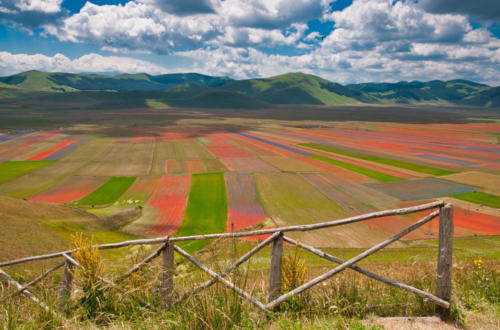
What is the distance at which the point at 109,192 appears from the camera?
43500 mm

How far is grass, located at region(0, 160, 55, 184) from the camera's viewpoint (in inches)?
1978

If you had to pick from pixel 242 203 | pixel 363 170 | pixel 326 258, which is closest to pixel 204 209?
pixel 242 203

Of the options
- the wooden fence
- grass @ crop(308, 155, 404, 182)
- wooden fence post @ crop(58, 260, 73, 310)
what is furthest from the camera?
grass @ crop(308, 155, 404, 182)

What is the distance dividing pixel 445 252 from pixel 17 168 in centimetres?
6728

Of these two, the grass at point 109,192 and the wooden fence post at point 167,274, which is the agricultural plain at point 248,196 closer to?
the grass at point 109,192

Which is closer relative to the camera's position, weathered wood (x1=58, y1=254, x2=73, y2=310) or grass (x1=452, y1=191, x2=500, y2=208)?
weathered wood (x1=58, y1=254, x2=73, y2=310)

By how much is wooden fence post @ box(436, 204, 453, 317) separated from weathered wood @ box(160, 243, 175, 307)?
539 centimetres

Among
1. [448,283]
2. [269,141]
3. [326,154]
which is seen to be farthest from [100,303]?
[269,141]

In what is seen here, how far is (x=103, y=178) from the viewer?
165ft

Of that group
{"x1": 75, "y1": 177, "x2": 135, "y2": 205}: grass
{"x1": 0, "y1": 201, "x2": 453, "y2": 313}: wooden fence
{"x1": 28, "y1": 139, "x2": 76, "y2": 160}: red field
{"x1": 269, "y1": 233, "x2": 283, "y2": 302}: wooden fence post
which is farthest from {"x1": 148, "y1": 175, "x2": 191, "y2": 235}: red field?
{"x1": 28, "y1": 139, "x2": 76, "y2": 160}: red field

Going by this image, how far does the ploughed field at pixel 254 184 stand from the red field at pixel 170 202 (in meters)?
0.14

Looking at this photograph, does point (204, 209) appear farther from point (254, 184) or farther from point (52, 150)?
point (52, 150)

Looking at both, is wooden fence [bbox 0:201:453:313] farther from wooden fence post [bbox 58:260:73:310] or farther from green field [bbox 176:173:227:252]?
green field [bbox 176:173:227:252]

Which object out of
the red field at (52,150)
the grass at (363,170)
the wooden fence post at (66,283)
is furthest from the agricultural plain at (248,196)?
the wooden fence post at (66,283)
